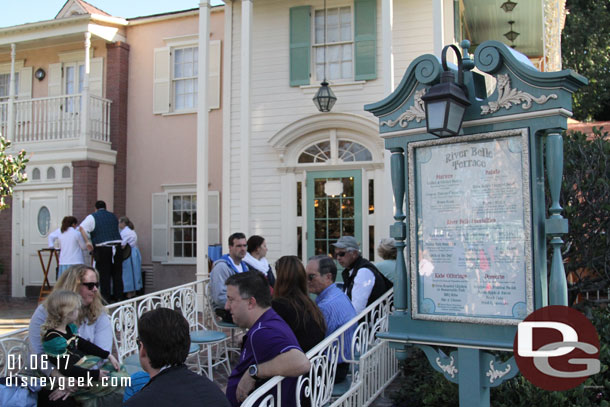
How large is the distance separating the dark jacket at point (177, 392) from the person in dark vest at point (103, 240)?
8.06m

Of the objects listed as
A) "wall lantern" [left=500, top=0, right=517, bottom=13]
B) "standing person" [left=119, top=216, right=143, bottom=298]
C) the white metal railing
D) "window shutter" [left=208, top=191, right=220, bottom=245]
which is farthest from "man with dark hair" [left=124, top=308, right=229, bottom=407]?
"window shutter" [left=208, top=191, right=220, bottom=245]

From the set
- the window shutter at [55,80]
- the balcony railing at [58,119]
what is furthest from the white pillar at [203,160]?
the window shutter at [55,80]

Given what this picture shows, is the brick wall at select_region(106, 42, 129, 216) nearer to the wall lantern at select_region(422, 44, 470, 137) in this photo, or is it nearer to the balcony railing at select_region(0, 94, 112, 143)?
the balcony railing at select_region(0, 94, 112, 143)

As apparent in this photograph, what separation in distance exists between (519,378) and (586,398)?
545 mm

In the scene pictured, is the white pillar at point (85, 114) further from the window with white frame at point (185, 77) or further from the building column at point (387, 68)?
the building column at point (387, 68)

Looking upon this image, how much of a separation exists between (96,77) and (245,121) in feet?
20.2

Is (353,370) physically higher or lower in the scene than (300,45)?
lower

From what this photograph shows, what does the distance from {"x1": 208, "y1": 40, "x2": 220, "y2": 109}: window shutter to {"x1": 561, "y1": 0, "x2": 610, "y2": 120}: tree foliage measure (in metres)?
14.2

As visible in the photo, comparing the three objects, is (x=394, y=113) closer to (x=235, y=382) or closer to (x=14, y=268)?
(x=235, y=382)

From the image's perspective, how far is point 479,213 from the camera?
3.47 metres

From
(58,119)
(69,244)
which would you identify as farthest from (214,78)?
(69,244)

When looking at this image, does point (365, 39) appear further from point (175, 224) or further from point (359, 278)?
point (359, 278)

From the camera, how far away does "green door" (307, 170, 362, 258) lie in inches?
415

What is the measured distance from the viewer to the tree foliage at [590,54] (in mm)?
21484
